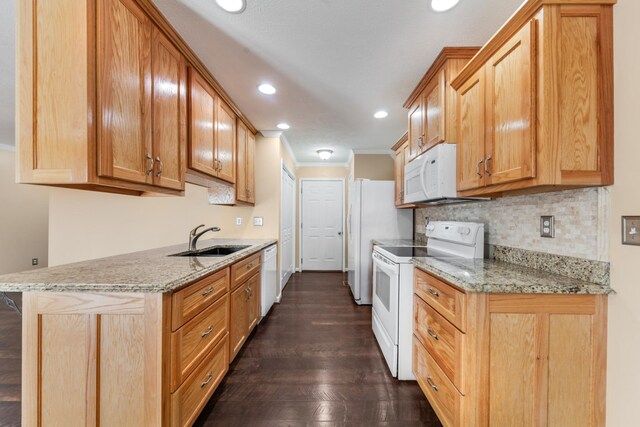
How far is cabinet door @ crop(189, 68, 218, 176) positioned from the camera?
6.28ft

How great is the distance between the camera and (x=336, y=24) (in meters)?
1.52

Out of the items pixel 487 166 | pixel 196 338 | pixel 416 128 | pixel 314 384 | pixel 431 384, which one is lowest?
pixel 314 384

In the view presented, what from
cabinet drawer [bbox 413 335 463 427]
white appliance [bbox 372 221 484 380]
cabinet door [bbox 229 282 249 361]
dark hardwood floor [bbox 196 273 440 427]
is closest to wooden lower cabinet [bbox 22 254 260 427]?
dark hardwood floor [bbox 196 273 440 427]

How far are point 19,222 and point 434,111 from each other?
6.32m

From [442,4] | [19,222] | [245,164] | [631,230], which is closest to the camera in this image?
[631,230]

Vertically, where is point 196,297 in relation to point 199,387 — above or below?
above

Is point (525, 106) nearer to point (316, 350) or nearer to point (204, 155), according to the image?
point (204, 155)

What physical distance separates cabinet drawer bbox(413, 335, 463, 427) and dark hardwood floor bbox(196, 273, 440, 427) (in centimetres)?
16

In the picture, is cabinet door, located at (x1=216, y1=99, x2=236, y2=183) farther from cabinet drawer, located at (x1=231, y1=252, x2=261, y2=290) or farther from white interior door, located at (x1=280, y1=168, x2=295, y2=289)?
white interior door, located at (x1=280, y1=168, x2=295, y2=289)

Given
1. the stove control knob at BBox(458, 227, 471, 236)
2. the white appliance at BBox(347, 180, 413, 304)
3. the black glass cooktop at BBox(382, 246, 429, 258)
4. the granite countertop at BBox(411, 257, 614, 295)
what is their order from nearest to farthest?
the granite countertop at BBox(411, 257, 614, 295) → the stove control knob at BBox(458, 227, 471, 236) → the black glass cooktop at BBox(382, 246, 429, 258) → the white appliance at BBox(347, 180, 413, 304)

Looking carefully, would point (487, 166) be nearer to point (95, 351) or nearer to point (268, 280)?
point (95, 351)

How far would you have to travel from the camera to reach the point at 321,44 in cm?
170

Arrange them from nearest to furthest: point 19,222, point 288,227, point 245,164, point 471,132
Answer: point 471,132
point 245,164
point 19,222
point 288,227

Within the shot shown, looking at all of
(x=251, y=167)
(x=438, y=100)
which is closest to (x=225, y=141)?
(x=251, y=167)
